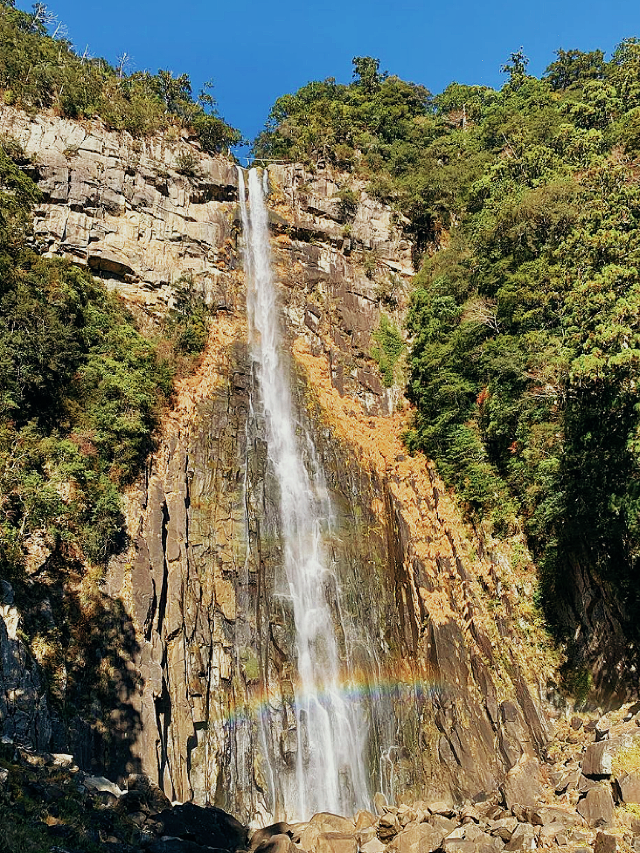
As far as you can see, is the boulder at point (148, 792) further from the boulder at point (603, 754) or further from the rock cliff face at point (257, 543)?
the boulder at point (603, 754)

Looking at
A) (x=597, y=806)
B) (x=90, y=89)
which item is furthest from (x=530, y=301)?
(x=90, y=89)

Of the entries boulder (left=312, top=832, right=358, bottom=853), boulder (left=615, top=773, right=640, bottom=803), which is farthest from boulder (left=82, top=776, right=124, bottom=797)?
boulder (left=615, top=773, right=640, bottom=803)

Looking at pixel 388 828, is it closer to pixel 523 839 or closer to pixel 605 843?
pixel 523 839

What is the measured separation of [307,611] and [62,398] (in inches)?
360

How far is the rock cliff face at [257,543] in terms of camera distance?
13312 millimetres

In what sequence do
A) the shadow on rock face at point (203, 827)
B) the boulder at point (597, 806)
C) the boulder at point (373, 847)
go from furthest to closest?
1. the boulder at point (373, 847)
2. the boulder at point (597, 806)
3. the shadow on rock face at point (203, 827)

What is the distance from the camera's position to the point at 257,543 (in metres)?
A: 16.9

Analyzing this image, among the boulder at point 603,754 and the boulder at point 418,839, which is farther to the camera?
Answer: the boulder at point 603,754

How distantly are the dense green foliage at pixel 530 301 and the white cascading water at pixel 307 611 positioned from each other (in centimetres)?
507

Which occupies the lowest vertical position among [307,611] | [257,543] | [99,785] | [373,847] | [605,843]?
[373,847]

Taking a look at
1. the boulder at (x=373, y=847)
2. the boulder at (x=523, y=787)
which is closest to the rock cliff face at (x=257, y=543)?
the boulder at (x=523, y=787)

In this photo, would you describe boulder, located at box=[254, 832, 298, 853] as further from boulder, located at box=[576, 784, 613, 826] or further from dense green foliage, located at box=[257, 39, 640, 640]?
dense green foliage, located at box=[257, 39, 640, 640]

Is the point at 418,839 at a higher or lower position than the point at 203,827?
lower

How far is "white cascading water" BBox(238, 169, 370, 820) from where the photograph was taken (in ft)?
43.8
